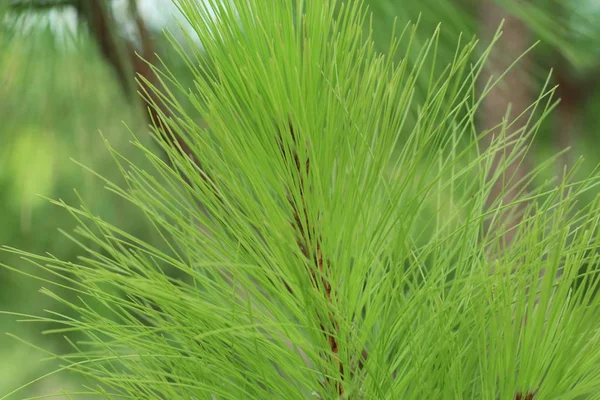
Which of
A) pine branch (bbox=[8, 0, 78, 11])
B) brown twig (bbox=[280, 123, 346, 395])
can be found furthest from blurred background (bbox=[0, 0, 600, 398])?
brown twig (bbox=[280, 123, 346, 395])

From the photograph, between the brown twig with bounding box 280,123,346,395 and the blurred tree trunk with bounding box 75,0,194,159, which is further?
the blurred tree trunk with bounding box 75,0,194,159

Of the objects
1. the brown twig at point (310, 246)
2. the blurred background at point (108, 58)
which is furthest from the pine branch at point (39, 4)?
the brown twig at point (310, 246)

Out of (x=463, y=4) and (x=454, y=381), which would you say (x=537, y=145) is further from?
(x=454, y=381)

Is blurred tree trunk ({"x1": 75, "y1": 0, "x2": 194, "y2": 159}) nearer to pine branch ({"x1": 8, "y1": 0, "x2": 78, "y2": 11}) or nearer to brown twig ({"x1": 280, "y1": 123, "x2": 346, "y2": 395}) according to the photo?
pine branch ({"x1": 8, "y1": 0, "x2": 78, "y2": 11})

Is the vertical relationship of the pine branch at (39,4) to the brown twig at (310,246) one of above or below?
above

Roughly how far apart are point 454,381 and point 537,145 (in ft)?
4.77

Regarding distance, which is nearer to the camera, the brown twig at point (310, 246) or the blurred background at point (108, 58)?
the brown twig at point (310, 246)

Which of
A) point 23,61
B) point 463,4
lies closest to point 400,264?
point 23,61

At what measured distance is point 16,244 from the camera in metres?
1.97

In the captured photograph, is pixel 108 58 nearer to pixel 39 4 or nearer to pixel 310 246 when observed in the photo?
pixel 39 4

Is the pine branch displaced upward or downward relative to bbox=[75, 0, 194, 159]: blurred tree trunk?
upward

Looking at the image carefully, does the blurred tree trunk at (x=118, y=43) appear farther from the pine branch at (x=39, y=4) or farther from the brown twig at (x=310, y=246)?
the brown twig at (x=310, y=246)

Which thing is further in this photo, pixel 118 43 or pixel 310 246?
pixel 118 43

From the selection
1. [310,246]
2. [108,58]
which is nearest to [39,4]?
[108,58]
